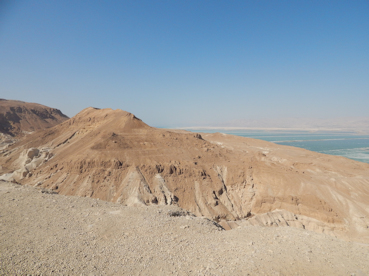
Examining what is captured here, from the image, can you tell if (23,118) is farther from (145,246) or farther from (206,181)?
(145,246)

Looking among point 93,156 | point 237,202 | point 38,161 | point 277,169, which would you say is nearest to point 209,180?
point 237,202

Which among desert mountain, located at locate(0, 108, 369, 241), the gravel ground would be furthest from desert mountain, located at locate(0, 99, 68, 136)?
the gravel ground

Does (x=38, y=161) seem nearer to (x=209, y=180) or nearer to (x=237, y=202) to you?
(x=209, y=180)

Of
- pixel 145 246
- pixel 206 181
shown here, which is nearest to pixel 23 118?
pixel 206 181

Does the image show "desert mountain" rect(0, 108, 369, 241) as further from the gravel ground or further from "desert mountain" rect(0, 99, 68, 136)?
"desert mountain" rect(0, 99, 68, 136)

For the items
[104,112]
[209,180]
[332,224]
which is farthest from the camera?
[104,112]

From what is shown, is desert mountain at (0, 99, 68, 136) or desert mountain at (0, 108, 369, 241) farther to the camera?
desert mountain at (0, 99, 68, 136)

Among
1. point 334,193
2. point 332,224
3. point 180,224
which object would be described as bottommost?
point 332,224
